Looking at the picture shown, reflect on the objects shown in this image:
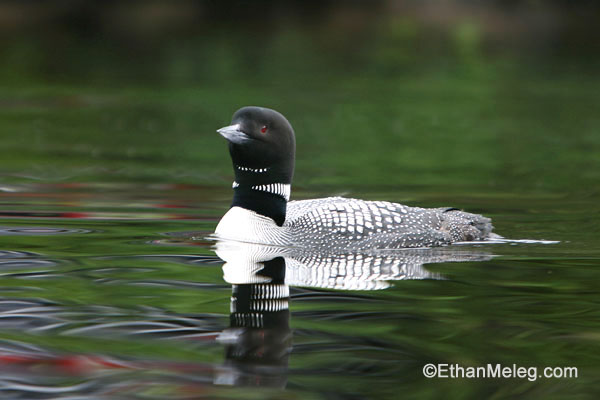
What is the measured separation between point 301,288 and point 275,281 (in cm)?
18

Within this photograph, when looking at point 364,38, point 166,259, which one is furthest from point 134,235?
point 364,38

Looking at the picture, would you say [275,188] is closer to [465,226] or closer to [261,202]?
[261,202]

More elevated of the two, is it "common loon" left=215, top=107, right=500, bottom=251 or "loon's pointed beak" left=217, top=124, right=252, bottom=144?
"loon's pointed beak" left=217, top=124, right=252, bottom=144

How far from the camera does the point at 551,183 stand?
28.5ft

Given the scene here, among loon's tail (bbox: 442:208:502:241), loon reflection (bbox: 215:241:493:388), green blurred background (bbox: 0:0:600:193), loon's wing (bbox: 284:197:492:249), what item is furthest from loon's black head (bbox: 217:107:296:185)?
green blurred background (bbox: 0:0:600:193)

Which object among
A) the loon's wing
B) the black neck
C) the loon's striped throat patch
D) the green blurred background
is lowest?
the loon's wing

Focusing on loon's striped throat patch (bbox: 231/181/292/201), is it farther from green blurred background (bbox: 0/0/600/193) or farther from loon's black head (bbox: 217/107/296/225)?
green blurred background (bbox: 0/0/600/193)

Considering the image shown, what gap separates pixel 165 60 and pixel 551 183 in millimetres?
15217

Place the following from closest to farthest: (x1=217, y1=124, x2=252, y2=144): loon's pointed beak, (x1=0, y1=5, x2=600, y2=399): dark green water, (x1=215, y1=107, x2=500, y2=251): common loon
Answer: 1. (x1=0, y1=5, x2=600, y2=399): dark green water
2. (x1=217, y1=124, x2=252, y2=144): loon's pointed beak
3. (x1=215, y1=107, x2=500, y2=251): common loon

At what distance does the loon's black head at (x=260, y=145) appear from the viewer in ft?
17.7

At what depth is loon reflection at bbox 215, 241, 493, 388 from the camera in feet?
11.0

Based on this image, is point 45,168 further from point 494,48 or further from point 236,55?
point 494,48

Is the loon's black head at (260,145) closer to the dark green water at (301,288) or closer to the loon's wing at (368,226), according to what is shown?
the loon's wing at (368,226)

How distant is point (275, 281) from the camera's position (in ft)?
15.3
